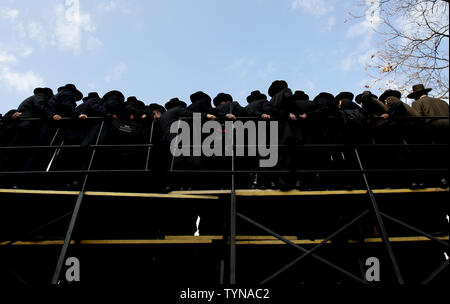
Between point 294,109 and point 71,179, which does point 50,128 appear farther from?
point 294,109

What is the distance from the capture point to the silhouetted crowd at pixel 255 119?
480 centimetres

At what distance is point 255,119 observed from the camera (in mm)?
4961

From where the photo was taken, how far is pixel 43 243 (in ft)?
15.2

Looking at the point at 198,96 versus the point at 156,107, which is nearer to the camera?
the point at 198,96

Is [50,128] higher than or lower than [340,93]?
lower

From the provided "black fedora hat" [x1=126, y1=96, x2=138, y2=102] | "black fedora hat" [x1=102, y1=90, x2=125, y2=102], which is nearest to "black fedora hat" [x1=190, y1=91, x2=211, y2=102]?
"black fedora hat" [x1=126, y1=96, x2=138, y2=102]

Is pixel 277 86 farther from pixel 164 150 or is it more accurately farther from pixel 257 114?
pixel 164 150

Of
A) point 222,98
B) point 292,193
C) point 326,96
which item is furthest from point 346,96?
point 292,193

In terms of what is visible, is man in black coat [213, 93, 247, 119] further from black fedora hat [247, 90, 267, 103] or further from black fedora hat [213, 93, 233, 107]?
black fedora hat [247, 90, 267, 103]

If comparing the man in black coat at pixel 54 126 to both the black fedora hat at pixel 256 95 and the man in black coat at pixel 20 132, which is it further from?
the black fedora hat at pixel 256 95

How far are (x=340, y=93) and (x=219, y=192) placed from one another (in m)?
3.57
